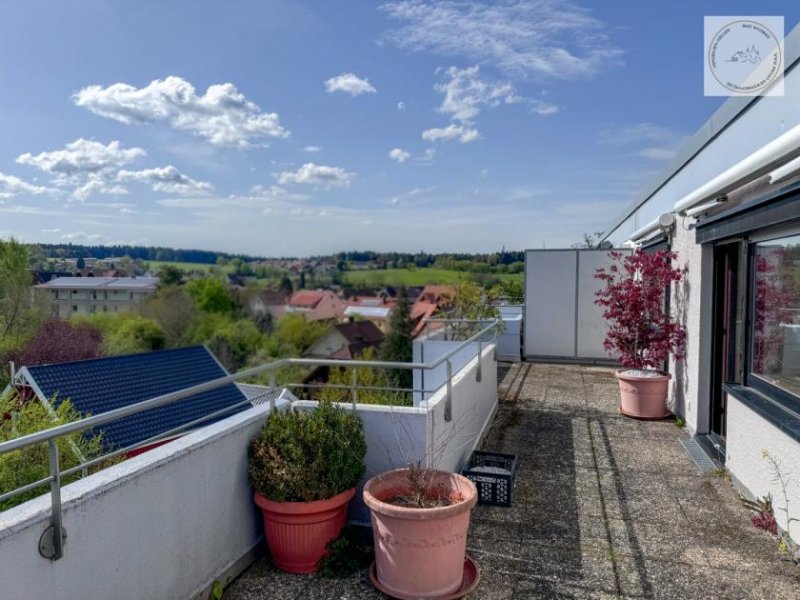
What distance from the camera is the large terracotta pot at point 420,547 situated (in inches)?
108

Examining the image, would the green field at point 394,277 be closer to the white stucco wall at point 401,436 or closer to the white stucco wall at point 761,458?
the white stucco wall at point 761,458

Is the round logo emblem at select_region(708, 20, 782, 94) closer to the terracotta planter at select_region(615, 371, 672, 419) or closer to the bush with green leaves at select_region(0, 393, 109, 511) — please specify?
the terracotta planter at select_region(615, 371, 672, 419)

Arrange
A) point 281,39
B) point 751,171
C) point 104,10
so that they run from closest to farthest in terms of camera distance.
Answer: point 751,171 < point 281,39 < point 104,10

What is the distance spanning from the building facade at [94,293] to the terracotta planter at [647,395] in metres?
35.6

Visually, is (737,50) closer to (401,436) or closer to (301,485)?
(401,436)

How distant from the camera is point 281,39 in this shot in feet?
39.0

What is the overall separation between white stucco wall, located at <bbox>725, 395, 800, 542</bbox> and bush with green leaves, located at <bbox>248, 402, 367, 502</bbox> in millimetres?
2587

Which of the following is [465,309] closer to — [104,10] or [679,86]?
[679,86]

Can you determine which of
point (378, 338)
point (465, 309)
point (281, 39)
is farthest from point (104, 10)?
point (378, 338)

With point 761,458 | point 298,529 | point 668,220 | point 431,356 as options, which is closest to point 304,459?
point 298,529

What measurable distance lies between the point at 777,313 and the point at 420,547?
2.98m

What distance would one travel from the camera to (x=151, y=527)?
2473mm

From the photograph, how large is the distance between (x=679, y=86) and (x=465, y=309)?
16.1ft

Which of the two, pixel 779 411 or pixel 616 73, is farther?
pixel 616 73
